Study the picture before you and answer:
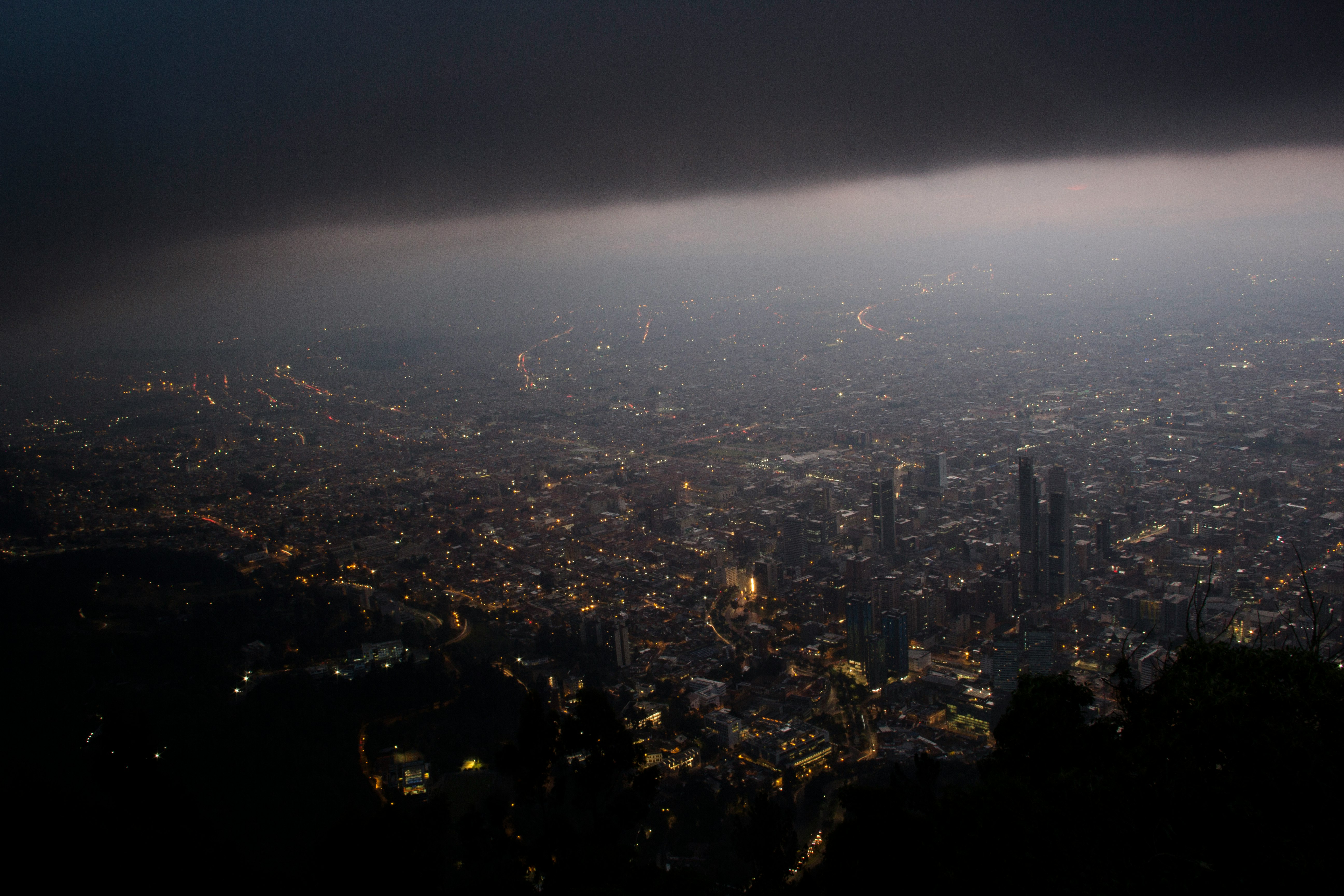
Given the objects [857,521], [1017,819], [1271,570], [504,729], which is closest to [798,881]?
[1017,819]

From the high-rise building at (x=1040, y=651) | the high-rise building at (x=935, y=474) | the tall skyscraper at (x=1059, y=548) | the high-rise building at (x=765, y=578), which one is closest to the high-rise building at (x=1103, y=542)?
the tall skyscraper at (x=1059, y=548)

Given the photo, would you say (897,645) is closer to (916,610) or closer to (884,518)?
(916,610)

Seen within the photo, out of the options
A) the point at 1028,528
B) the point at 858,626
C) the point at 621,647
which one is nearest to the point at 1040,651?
the point at 858,626

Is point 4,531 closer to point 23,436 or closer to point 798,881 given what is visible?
point 23,436

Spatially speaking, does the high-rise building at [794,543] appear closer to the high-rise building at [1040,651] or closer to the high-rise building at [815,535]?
the high-rise building at [815,535]

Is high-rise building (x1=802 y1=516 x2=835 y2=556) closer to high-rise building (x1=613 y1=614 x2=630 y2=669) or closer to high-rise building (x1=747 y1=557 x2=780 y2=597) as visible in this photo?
high-rise building (x1=747 y1=557 x2=780 y2=597)

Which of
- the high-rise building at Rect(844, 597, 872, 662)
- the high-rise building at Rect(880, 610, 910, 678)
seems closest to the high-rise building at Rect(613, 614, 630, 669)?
the high-rise building at Rect(844, 597, 872, 662)
